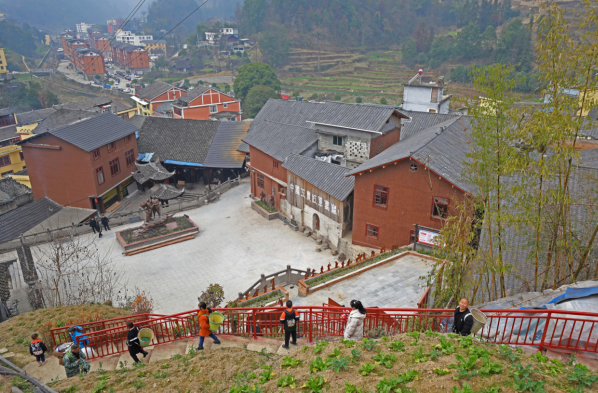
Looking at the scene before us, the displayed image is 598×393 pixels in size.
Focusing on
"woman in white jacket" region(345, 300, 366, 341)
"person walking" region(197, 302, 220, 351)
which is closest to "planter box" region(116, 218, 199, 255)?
"person walking" region(197, 302, 220, 351)

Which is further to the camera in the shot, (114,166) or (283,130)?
(114,166)

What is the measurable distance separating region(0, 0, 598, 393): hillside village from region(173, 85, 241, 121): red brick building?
23.0 feet

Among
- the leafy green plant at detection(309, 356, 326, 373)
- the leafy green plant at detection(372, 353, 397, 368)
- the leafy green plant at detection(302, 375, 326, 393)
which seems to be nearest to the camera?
the leafy green plant at detection(302, 375, 326, 393)

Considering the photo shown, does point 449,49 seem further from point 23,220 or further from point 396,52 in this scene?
point 23,220

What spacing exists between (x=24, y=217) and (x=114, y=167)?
26.6ft

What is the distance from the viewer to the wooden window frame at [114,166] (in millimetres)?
30906

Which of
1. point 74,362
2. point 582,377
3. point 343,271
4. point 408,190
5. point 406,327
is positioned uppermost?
point 582,377

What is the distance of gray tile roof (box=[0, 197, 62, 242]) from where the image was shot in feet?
76.8

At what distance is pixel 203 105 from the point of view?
5341 centimetres

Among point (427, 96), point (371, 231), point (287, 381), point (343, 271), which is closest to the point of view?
point (287, 381)

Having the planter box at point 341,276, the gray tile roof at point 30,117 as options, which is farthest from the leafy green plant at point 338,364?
the gray tile roof at point 30,117

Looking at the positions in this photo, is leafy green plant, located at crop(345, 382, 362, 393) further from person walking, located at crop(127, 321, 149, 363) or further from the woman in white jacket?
person walking, located at crop(127, 321, 149, 363)

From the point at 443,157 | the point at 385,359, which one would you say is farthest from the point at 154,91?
the point at 385,359

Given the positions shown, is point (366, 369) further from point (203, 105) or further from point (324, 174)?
point (203, 105)
